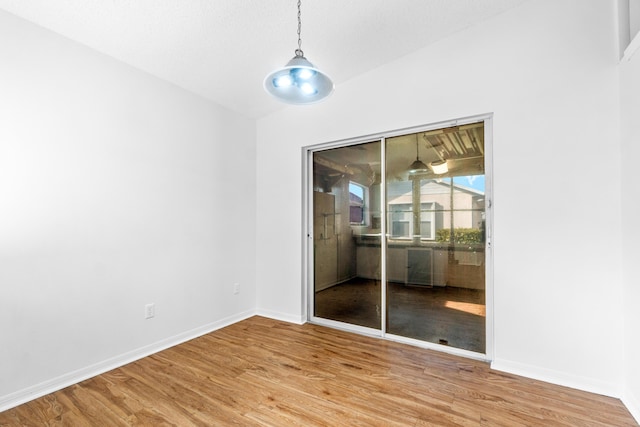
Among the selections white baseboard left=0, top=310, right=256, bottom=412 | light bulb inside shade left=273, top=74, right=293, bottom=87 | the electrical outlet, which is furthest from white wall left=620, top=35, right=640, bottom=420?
the electrical outlet

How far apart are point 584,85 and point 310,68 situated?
2103 millimetres

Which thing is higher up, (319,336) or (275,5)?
(275,5)

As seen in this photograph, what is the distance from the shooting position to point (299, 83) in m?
1.84

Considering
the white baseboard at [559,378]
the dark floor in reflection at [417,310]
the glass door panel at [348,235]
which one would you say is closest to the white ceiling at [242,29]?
the glass door panel at [348,235]

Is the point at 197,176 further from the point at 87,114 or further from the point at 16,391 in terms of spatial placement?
the point at 16,391

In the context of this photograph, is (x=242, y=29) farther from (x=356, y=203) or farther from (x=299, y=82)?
(x=356, y=203)

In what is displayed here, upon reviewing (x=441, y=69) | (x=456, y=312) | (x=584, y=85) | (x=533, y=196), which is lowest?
(x=456, y=312)

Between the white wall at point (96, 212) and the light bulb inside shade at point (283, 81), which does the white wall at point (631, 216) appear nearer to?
the light bulb inside shade at point (283, 81)

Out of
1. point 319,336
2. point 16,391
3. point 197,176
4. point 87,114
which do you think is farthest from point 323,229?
point 16,391

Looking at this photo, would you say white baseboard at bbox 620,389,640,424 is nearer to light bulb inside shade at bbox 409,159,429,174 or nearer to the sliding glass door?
the sliding glass door

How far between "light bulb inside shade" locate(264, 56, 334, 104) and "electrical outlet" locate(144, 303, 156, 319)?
2295 mm

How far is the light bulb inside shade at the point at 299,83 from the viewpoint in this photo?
1.66m

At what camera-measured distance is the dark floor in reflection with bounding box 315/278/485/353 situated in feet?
8.98

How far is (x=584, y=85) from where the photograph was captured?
2.22 metres
